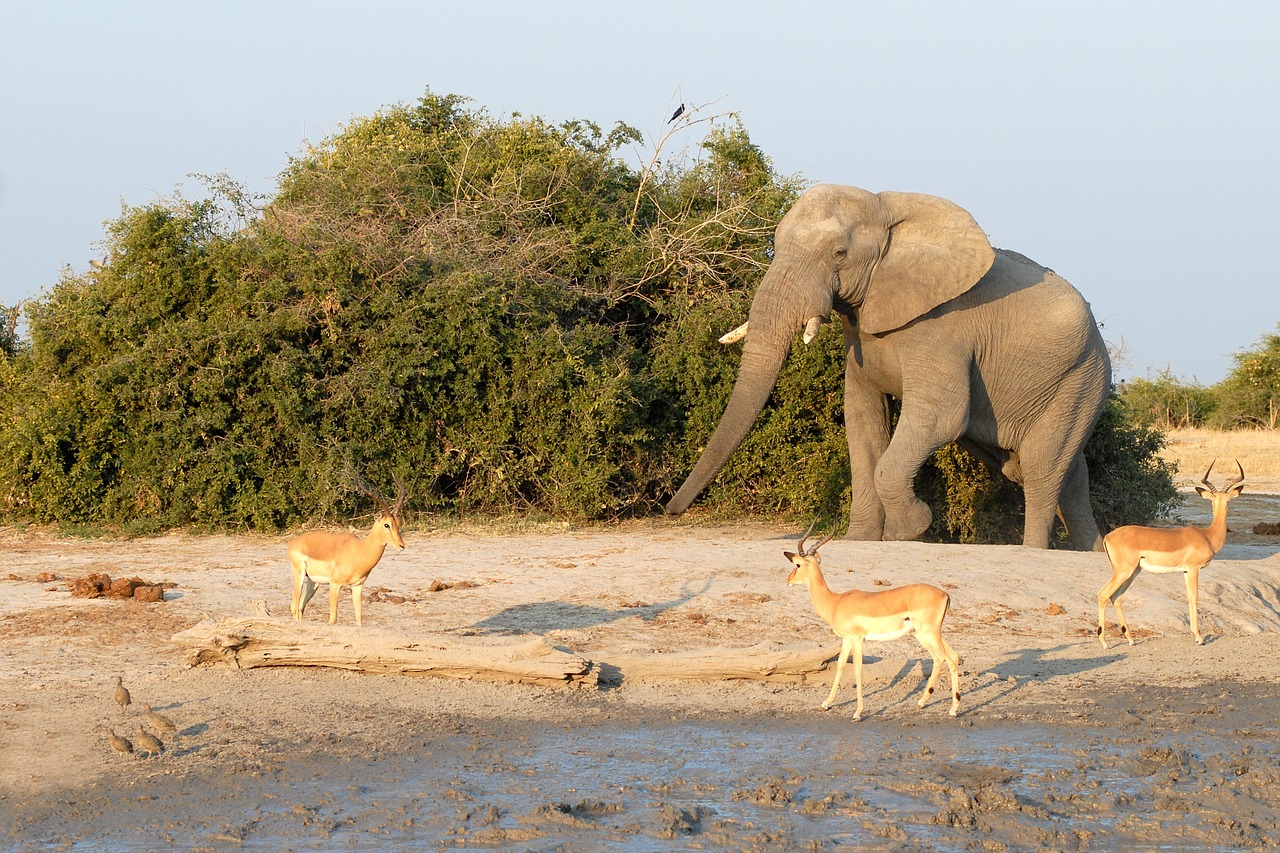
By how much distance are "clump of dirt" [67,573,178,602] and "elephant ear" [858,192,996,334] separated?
261 inches

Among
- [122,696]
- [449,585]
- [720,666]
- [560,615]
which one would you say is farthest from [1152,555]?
[122,696]

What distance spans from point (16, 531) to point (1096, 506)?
1194 cm

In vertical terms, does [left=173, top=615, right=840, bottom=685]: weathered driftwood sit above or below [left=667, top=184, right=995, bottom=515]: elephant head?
below

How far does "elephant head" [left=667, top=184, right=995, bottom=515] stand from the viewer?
12602mm

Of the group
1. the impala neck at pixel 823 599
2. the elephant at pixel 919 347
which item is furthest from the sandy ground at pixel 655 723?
the elephant at pixel 919 347

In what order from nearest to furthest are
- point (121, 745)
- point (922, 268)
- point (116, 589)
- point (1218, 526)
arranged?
1. point (121, 745)
2. point (1218, 526)
3. point (116, 589)
4. point (922, 268)

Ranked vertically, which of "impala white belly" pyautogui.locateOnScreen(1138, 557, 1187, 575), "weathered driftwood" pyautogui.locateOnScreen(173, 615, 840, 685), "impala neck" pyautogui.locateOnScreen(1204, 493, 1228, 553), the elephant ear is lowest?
"weathered driftwood" pyautogui.locateOnScreen(173, 615, 840, 685)

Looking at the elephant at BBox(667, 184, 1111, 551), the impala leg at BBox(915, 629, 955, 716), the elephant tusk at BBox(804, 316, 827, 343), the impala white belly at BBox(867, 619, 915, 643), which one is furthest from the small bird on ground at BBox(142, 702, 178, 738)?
the elephant tusk at BBox(804, 316, 827, 343)

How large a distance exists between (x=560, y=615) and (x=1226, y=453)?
75.4 ft

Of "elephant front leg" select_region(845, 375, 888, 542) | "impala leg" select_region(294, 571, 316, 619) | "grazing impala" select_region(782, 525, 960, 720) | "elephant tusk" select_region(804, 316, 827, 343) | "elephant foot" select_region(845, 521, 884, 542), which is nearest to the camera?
"grazing impala" select_region(782, 525, 960, 720)

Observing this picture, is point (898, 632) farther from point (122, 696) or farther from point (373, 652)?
point (122, 696)

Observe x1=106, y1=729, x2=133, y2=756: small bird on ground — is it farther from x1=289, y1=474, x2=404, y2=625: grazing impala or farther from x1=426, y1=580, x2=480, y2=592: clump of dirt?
x1=426, y1=580, x2=480, y2=592: clump of dirt

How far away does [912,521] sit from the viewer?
12773 mm

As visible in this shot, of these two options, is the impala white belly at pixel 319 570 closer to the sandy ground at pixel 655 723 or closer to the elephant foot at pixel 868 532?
the sandy ground at pixel 655 723
